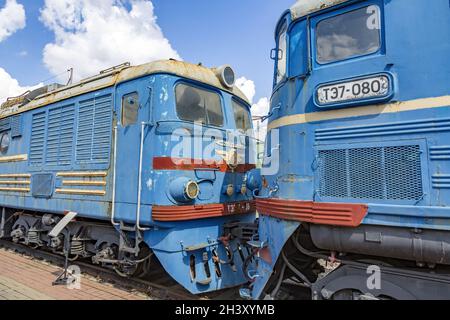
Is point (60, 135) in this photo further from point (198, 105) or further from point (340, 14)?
point (340, 14)

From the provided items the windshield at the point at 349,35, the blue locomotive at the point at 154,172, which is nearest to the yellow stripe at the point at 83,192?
the blue locomotive at the point at 154,172

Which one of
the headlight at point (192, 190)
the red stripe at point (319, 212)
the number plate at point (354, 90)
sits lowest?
the red stripe at point (319, 212)

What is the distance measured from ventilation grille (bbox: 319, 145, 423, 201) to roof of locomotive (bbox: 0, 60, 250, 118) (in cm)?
291

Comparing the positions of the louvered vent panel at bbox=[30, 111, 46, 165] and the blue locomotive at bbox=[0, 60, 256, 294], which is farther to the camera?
the louvered vent panel at bbox=[30, 111, 46, 165]

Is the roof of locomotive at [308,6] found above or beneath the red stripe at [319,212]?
above

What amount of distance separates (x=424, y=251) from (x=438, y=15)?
195 cm

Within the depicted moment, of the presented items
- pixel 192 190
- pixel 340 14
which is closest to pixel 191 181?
pixel 192 190

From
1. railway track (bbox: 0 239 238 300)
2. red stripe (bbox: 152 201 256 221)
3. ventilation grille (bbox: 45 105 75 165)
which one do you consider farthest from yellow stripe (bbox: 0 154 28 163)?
red stripe (bbox: 152 201 256 221)

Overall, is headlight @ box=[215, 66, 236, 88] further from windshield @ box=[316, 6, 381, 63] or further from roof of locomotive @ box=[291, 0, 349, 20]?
windshield @ box=[316, 6, 381, 63]

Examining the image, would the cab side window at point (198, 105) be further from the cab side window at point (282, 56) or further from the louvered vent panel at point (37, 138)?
the louvered vent panel at point (37, 138)

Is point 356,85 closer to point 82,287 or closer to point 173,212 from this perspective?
point 173,212

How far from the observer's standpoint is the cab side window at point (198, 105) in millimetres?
5203

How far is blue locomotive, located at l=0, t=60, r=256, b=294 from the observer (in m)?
4.84
